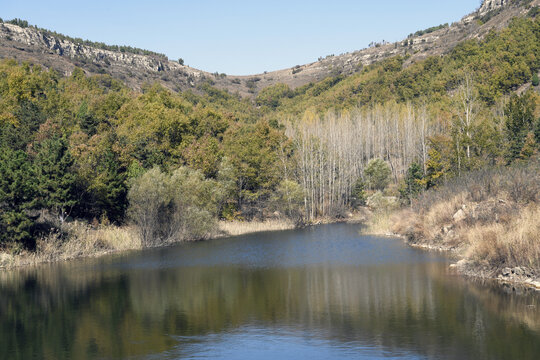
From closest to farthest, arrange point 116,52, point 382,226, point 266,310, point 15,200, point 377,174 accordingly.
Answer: point 266,310 < point 15,200 < point 382,226 < point 377,174 < point 116,52

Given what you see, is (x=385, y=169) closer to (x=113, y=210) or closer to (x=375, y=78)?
(x=113, y=210)

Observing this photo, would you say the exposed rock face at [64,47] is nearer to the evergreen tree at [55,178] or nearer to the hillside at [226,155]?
the hillside at [226,155]

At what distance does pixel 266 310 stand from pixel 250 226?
4107 centimetres

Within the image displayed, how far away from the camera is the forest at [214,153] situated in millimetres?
47719

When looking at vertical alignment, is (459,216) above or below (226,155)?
below

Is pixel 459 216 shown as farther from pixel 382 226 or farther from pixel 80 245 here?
pixel 80 245

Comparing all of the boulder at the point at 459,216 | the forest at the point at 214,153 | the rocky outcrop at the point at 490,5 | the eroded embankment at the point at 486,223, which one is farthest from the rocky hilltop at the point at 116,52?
the boulder at the point at 459,216

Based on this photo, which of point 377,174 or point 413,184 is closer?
point 413,184

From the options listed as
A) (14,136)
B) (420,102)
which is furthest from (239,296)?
(420,102)

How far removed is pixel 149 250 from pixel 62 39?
14298cm

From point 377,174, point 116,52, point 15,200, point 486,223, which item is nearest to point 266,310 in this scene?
point 486,223

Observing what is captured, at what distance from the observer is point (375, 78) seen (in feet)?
511

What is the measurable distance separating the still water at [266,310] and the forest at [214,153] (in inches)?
339

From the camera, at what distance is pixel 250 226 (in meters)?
68.4
